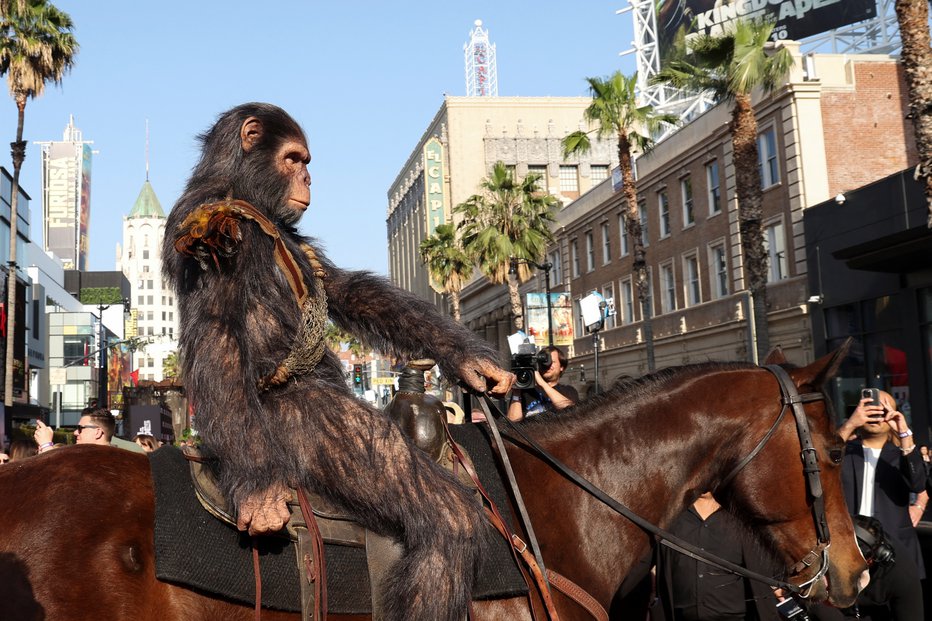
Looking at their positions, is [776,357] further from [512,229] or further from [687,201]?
[512,229]

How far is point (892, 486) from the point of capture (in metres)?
7.06

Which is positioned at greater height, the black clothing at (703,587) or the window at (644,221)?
→ the window at (644,221)

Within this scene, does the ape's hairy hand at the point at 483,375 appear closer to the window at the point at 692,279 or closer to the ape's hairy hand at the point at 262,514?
the ape's hairy hand at the point at 262,514

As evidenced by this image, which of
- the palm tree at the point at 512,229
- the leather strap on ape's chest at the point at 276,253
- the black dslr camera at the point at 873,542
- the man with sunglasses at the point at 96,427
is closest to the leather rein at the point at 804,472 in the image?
the leather strap on ape's chest at the point at 276,253

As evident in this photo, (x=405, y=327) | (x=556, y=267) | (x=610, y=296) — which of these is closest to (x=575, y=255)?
(x=556, y=267)

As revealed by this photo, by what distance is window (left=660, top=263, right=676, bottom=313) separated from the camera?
125ft

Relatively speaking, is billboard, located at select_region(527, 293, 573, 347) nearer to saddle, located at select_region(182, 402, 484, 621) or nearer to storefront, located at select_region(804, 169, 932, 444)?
storefront, located at select_region(804, 169, 932, 444)

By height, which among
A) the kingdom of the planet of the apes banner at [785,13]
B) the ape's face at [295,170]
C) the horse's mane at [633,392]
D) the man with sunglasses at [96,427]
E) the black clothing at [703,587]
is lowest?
the black clothing at [703,587]

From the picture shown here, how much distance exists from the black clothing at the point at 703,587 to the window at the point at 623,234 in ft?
118

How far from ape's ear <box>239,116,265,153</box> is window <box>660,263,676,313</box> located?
3579cm

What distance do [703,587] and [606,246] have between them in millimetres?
38443

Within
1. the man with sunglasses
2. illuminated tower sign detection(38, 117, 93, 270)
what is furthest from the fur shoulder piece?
illuminated tower sign detection(38, 117, 93, 270)

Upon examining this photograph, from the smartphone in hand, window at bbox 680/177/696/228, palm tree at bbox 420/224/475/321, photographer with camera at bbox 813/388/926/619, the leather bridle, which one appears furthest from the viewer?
palm tree at bbox 420/224/475/321

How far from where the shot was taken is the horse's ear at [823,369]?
3498 millimetres
